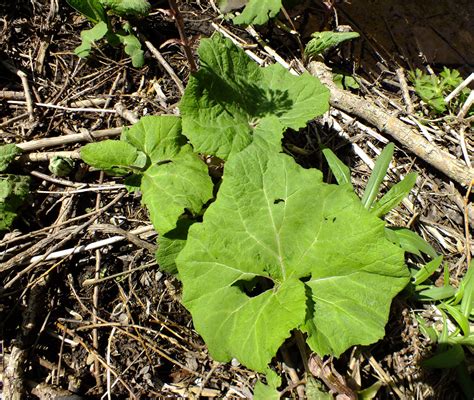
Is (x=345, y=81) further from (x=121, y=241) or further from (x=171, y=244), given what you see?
(x=121, y=241)

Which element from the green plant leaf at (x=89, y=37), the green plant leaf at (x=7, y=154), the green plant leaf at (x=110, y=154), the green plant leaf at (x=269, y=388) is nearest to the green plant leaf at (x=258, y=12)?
the green plant leaf at (x=89, y=37)

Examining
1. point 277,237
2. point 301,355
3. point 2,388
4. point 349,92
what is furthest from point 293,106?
point 2,388

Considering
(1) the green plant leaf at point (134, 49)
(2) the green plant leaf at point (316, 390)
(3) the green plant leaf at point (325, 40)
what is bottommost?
(2) the green plant leaf at point (316, 390)

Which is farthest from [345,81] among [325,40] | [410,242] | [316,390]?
[316,390]

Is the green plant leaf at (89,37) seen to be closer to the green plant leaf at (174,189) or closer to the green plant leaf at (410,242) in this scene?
the green plant leaf at (174,189)

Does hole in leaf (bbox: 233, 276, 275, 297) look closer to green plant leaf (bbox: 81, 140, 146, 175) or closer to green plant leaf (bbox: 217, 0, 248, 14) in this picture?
green plant leaf (bbox: 81, 140, 146, 175)

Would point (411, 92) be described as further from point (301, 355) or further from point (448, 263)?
point (301, 355)
